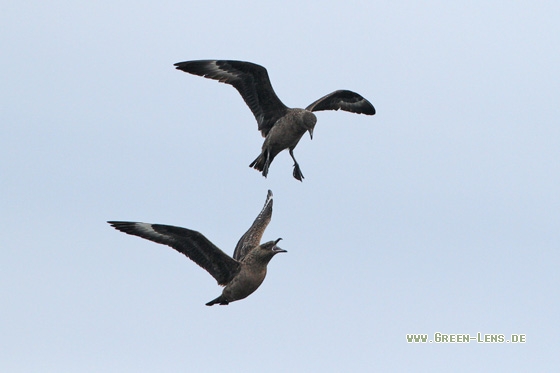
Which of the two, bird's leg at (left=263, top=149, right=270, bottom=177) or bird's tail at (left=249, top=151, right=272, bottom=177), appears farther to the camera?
bird's tail at (left=249, top=151, right=272, bottom=177)

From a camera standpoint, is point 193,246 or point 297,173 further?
point 297,173

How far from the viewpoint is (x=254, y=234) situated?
1462 cm

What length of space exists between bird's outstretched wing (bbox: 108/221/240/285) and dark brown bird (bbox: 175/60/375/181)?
Answer: 110 inches

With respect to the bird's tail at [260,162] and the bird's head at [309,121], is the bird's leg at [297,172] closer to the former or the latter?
the bird's tail at [260,162]

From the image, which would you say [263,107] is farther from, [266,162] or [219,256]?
[219,256]

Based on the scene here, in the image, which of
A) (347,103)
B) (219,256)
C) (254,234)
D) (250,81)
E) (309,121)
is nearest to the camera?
(219,256)

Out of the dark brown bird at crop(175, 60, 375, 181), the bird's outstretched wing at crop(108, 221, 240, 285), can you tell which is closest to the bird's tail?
the dark brown bird at crop(175, 60, 375, 181)

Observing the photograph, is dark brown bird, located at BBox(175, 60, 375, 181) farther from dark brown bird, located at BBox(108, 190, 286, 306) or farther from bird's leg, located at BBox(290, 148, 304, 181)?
dark brown bird, located at BBox(108, 190, 286, 306)

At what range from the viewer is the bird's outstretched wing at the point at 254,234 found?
14.2 m

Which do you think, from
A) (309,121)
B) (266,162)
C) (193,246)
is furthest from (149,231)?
(309,121)

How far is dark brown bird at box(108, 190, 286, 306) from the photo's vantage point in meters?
12.7

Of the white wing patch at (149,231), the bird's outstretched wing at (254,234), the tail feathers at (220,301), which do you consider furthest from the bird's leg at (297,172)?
the white wing patch at (149,231)

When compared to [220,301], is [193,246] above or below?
above

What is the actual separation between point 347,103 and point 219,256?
19.3 feet
